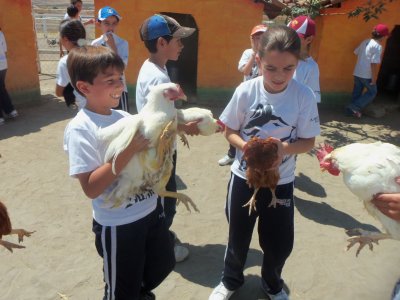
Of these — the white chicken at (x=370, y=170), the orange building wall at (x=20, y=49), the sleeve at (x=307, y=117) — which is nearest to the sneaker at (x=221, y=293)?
the white chicken at (x=370, y=170)

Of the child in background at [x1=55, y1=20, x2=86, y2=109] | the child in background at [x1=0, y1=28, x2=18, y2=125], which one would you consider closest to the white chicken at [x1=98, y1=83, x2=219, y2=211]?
the child in background at [x1=55, y1=20, x2=86, y2=109]

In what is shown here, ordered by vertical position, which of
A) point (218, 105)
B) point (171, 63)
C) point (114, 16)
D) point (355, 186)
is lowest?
point (218, 105)

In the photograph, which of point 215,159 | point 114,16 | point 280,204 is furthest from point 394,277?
point 114,16

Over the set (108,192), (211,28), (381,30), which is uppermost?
(381,30)

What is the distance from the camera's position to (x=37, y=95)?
8.98 m

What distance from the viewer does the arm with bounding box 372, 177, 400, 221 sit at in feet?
6.75

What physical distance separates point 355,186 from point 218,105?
7.31m

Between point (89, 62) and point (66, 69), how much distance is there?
7.20ft

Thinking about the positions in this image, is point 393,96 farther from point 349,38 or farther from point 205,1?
point 205,1

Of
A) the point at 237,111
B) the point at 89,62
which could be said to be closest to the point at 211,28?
the point at 237,111

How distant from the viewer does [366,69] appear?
8.41 metres

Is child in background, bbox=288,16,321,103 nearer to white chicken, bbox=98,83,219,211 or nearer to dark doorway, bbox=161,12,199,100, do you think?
white chicken, bbox=98,83,219,211

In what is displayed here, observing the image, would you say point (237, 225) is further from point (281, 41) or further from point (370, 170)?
point (281, 41)

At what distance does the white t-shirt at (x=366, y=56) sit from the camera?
27.0ft
